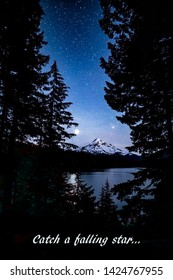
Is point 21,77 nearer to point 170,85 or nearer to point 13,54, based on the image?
point 13,54

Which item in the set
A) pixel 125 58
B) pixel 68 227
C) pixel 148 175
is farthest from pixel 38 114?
pixel 68 227

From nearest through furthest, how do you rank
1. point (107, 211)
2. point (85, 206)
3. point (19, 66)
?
point (19, 66) → point (85, 206) → point (107, 211)

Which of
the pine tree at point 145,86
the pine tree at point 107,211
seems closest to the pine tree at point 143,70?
the pine tree at point 145,86

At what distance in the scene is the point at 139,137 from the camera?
8492 mm

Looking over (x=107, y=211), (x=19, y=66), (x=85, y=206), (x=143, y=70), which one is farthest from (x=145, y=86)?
(x=107, y=211)

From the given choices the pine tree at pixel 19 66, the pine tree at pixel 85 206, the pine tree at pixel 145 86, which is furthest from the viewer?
the pine tree at pixel 19 66

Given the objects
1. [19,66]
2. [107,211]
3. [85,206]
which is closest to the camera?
[19,66]

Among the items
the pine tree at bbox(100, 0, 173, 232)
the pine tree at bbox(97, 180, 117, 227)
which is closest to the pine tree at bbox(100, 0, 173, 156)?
the pine tree at bbox(100, 0, 173, 232)

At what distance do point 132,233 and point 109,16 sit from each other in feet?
28.4

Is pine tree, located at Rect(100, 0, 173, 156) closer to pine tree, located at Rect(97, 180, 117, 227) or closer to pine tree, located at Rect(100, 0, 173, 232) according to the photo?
pine tree, located at Rect(100, 0, 173, 232)

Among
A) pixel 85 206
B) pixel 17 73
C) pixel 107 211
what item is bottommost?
pixel 107 211

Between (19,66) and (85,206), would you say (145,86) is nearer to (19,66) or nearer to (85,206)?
(19,66)

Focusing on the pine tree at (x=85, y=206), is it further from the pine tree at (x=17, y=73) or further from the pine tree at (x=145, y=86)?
the pine tree at (x=17, y=73)

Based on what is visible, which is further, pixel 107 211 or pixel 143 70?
pixel 107 211
